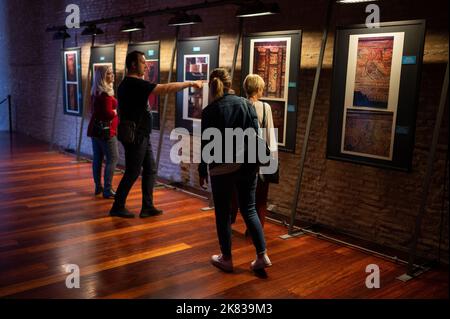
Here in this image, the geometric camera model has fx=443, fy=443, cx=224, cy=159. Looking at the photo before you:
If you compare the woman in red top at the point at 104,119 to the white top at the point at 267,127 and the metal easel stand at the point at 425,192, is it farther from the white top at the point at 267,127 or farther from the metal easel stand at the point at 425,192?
the metal easel stand at the point at 425,192

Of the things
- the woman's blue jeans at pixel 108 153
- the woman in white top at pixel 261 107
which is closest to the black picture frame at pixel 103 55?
the woman's blue jeans at pixel 108 153

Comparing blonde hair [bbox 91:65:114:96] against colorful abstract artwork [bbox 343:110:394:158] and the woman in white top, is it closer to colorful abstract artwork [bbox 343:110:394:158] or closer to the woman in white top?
the woman in white top

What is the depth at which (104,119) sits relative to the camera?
18.2ft

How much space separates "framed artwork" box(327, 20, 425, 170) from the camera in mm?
3773

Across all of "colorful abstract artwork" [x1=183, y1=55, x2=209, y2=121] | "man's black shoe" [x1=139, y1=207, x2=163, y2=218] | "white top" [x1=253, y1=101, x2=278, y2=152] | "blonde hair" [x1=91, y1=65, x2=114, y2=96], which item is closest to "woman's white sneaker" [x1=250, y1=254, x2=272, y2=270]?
"white top" [x1=253, y1=101, x2=278, y2=152]

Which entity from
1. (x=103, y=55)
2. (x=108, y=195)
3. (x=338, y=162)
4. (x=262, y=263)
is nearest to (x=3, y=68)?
(x=103, y=55)

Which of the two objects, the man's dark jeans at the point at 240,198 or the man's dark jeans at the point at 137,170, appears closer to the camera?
the man's dark jeans at the point at 240,198

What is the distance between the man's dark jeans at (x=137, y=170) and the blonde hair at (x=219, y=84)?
1691 mm

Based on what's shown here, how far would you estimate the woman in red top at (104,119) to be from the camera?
5.47 meters

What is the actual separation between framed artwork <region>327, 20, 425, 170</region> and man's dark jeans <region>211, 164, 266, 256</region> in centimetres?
132

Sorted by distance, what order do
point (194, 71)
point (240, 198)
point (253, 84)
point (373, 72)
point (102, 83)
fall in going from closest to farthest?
point (240, 198) → point (253, 84) → point (373, 72) → point (102, 83) → point (194, 71)

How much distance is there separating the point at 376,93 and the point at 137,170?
102 inches

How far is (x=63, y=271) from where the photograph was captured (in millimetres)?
3574

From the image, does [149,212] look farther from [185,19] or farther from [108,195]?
[185,19]
